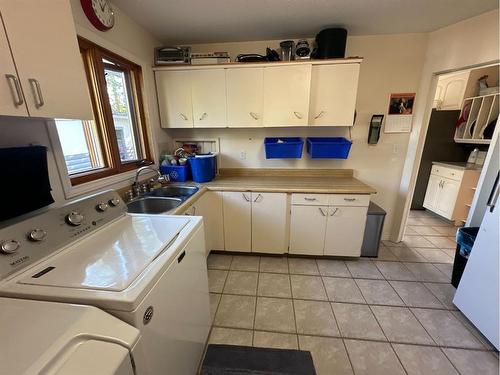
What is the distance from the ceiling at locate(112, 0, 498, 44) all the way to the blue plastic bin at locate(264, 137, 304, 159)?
1.08m

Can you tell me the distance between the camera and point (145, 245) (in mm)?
979

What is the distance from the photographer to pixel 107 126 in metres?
1.72

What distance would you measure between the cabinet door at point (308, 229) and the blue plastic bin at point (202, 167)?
39.6 inches

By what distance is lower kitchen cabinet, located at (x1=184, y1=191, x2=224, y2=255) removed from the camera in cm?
219

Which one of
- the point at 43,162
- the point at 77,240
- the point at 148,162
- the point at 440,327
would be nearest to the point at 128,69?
the point at 148,162

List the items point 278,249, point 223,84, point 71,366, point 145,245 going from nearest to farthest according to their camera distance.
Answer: point 71,366 < point 145,245 < point 223,84 < point 278,249

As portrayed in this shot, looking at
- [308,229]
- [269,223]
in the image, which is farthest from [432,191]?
[269,223]

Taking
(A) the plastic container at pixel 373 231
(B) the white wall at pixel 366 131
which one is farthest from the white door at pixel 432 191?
(A) the plastic container at pixel 373 231

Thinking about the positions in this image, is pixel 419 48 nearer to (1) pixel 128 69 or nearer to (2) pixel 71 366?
(1) pixel 128 69

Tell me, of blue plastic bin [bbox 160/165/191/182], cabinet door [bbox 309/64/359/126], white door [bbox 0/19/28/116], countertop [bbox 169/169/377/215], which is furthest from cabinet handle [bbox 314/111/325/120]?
white door [bbox 0/19/28/116]

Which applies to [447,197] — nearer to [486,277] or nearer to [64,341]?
[486,277]

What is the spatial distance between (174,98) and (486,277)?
3.02 meters

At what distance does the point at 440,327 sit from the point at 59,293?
7.68ft

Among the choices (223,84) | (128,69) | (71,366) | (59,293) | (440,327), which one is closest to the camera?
(71,366)
